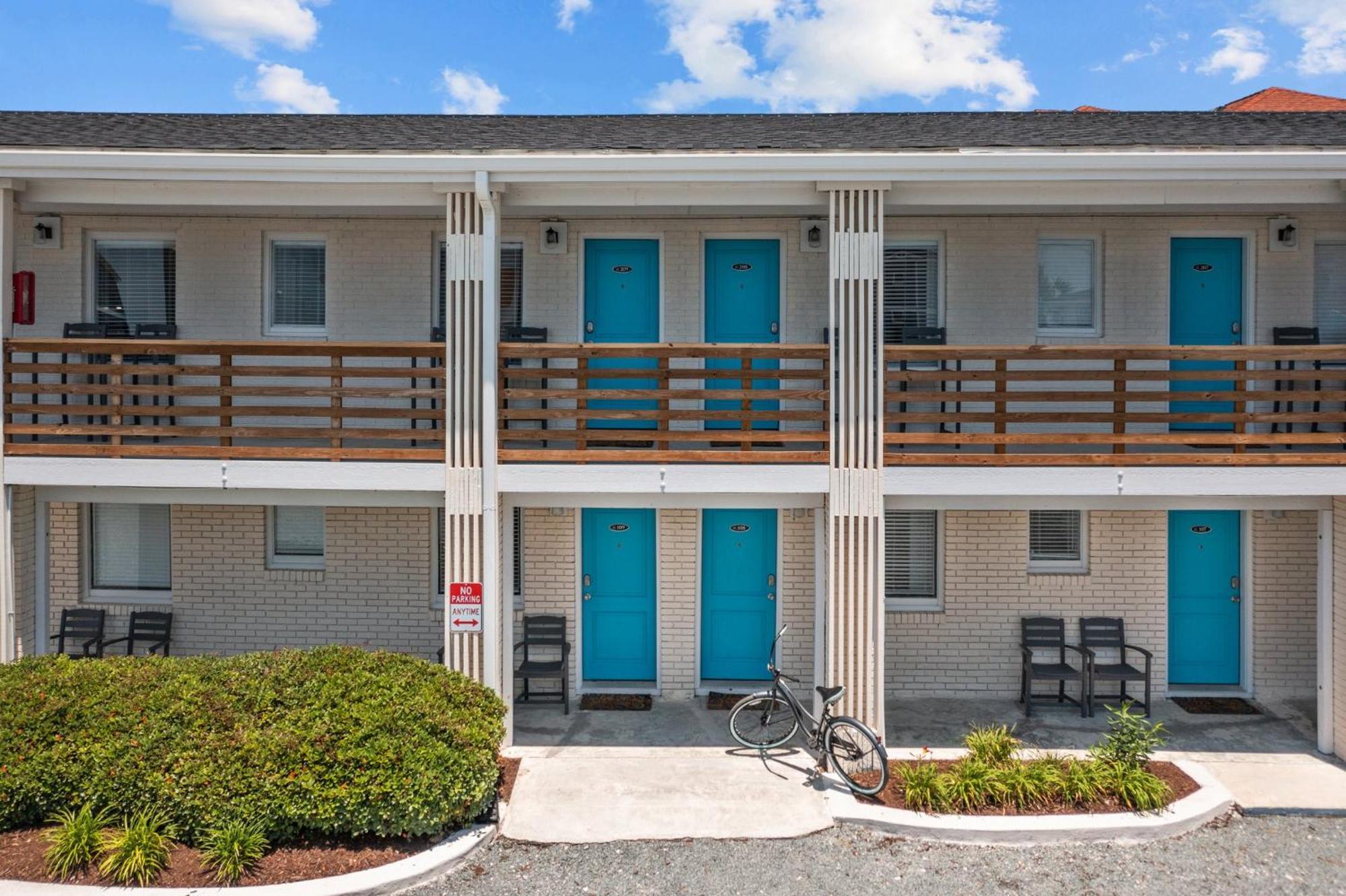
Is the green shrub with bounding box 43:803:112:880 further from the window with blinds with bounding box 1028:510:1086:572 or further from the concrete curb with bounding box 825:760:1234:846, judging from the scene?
the window with blinds with bounding box 1028:510:1086:572

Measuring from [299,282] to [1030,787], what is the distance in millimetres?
9025

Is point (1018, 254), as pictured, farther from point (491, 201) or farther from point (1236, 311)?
point (491, 201)

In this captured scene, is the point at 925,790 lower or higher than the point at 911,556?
lower

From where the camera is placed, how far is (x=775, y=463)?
7.18 meters

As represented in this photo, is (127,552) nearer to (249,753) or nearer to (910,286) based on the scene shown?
(249,753)

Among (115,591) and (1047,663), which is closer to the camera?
(1047,663)

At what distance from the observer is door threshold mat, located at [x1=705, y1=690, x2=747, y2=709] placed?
873 centimetres

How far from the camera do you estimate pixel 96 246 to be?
29.3ft

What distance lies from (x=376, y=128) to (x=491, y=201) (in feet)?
8.59

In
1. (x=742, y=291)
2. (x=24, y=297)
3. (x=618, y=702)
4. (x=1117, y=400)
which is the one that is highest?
(x=742, y=291)

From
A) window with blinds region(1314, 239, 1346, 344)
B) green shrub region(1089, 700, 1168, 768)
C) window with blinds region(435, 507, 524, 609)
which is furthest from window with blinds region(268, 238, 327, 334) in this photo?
window with blinds region(1314, 239, 1346, 344)

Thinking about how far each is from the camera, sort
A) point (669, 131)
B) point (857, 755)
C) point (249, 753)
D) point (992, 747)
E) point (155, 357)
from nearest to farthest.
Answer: point (249, 753), point (992, 747), point (857, 755), point (669, 131), point (155, 357)

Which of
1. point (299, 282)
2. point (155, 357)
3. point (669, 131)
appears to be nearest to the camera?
point (669, 131)

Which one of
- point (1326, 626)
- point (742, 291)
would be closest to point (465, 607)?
point (742, 291)
